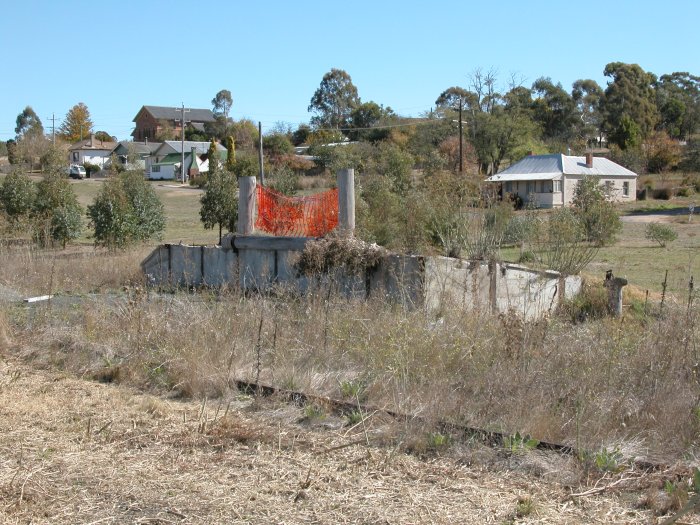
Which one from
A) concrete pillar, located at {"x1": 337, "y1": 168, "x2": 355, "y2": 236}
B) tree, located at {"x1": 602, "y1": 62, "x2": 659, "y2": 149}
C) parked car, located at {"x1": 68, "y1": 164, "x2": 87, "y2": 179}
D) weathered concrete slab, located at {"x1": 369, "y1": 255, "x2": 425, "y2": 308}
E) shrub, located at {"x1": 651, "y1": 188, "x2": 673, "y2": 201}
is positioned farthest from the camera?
tree, located at {"x1": 602, "y1": 62, "x2": 659, "y2": 149}

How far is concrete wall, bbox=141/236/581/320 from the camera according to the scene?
482 inches

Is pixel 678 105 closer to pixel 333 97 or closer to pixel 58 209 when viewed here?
pixel 333 97

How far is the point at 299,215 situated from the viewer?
1505 centimetres

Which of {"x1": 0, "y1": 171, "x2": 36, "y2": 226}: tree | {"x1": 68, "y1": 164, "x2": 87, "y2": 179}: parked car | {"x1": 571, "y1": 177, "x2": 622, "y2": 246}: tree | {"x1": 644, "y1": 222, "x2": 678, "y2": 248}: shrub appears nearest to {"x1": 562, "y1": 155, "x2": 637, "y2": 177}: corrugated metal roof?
{"x1": 571, "y1": 177, "x2": 622, "y2": 246}: tree

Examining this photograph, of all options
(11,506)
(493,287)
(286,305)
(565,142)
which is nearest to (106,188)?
(493,287)

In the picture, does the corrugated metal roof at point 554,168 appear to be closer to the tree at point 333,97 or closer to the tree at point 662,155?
the tree at point 662,155

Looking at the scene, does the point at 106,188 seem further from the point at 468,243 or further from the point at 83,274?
the point at 468,243

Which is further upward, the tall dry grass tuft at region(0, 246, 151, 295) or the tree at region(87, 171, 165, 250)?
the tree at region(87, 171, 165, 250)

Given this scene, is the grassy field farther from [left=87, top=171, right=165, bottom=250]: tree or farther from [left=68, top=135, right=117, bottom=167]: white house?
[left=68, top=135, right=117, bottom=167]: white house

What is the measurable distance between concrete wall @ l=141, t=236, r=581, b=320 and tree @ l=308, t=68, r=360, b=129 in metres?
88.2

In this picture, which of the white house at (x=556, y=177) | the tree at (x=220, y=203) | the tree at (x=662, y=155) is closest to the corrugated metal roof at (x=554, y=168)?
the white house at (x=556, y=177)

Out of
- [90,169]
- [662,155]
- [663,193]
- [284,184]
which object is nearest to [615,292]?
[284,184]

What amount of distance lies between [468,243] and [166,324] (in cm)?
914

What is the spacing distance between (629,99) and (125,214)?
77.7 meters
